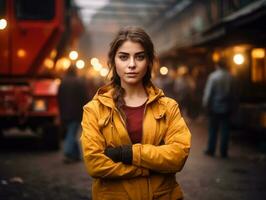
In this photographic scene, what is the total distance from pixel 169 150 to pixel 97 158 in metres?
0.41

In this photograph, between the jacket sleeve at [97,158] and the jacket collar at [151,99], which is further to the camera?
the jacket collar at [151,99]

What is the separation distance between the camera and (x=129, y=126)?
3.07 m

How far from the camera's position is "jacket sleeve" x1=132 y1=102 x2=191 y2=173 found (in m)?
2.96

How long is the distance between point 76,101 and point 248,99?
22.1ft

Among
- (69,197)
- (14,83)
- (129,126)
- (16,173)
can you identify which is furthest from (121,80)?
(14,83)

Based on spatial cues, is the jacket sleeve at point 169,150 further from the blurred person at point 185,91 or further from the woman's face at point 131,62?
the blurred person at point 185,91

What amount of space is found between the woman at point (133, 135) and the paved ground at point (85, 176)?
4104 mm

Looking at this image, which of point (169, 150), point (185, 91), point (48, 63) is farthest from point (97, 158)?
point (185, 91)

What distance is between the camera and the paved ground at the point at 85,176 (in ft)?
24.1

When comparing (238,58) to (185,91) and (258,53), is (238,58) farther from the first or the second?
(185,91)

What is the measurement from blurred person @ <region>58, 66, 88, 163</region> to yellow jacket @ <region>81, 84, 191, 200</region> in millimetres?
7261

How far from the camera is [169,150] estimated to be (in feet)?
9.93

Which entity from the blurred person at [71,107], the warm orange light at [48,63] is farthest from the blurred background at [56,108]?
the blurred person at [71,107]

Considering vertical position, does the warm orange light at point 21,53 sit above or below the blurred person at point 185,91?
above
